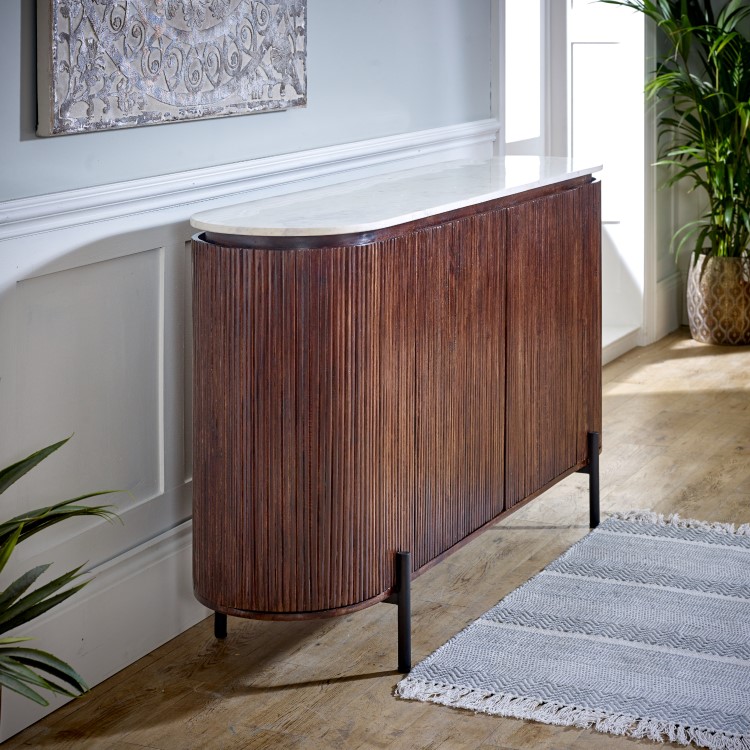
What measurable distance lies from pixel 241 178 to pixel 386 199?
354mm

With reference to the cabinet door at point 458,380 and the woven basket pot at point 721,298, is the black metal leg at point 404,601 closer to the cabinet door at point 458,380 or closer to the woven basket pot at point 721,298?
the cabinet door at point 458,380

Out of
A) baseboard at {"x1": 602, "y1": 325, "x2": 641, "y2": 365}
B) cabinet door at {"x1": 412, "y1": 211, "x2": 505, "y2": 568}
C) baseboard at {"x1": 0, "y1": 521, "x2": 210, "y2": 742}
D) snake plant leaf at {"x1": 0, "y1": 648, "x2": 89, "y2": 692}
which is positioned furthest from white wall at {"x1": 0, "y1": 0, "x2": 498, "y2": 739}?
baseboard at {"x1": 602, "y1": 325, "x2": 641, "y2": 365}

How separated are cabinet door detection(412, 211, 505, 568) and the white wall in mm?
520

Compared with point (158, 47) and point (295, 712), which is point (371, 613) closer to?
point (295, 712)

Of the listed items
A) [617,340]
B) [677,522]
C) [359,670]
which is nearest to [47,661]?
[359,670]

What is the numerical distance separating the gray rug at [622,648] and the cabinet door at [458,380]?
233 mm

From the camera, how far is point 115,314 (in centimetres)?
250

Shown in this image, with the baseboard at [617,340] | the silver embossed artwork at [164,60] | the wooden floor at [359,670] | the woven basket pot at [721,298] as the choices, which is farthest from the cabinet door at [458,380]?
the woven basket pot at [721,298]

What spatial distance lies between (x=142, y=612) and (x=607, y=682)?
38.0 inches

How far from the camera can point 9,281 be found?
221 cm

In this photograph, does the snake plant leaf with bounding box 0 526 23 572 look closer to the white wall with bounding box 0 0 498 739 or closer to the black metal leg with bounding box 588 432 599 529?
the white wall with bounding box 0 0 498 739

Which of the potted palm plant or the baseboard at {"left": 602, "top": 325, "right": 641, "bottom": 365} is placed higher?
the potted palm plant

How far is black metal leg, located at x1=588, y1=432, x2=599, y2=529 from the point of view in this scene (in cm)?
334

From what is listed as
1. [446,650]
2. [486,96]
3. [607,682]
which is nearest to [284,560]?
[446,650]
